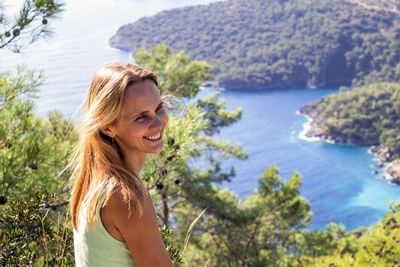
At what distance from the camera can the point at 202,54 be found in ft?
171

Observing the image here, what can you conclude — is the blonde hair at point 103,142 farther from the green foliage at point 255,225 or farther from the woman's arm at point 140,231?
the green foliage at point 255,225

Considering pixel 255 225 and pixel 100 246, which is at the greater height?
pixel 100 246

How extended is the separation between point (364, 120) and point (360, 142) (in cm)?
226

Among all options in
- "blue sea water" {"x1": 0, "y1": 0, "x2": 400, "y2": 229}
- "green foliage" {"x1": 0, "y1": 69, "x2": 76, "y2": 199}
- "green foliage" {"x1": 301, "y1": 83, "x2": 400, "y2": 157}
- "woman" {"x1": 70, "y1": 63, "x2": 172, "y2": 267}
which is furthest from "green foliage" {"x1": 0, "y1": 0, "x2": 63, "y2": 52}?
"green foliage" {"x1": 301, "y1": 83, "x2": 400, "y2": 157}

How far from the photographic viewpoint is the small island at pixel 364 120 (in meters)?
37.3

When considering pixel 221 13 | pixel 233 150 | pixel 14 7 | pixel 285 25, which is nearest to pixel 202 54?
pixel 221 13

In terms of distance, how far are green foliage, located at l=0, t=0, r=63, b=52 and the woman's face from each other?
1732 mm

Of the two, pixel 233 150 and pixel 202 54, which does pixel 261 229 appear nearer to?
pixel 233 150

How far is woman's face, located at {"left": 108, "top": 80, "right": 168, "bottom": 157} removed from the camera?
1.01 m

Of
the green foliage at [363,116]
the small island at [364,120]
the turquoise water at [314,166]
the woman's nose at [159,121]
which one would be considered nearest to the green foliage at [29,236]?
the woman's nose at [159,121]

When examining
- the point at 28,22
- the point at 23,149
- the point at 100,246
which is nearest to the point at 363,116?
the point at 28,22

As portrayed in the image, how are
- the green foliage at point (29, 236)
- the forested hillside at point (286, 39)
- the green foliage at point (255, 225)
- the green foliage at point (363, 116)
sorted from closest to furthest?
the green foliage at point (29, 236), the green foliage at point (255, 225), the green foliage at point (363, 116), the forested hillside at point (286, 39)

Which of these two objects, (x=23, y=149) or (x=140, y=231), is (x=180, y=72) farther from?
(x=140, y=231)

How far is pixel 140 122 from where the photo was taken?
103 centimetres
